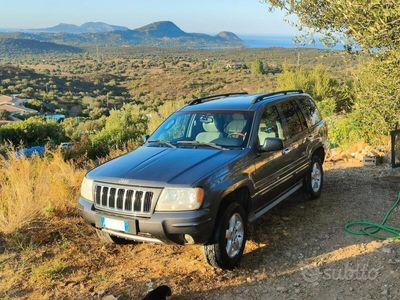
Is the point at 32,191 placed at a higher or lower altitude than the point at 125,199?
lower

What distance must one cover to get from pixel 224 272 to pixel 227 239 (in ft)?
1.25

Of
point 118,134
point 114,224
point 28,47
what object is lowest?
point 118,134

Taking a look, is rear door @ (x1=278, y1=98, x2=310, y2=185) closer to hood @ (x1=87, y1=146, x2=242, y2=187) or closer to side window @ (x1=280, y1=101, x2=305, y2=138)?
side window @ (x1=280, y1=101, x2=305, y2=138)

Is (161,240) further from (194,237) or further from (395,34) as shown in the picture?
(395,34)

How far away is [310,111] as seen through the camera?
766 cm

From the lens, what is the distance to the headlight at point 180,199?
179 inches

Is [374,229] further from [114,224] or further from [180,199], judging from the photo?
[114,224]

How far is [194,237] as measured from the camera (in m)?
4.54

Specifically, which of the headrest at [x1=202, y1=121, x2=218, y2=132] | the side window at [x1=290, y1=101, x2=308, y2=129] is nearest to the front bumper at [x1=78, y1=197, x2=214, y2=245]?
the headrest at [x1=202, y1=121, x2=218, y2=132]

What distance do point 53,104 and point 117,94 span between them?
13.1 meters

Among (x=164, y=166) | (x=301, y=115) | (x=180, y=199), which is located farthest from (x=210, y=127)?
(x=301, y=115)

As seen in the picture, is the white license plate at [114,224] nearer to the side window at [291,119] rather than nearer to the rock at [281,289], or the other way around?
the rock at [281,289]

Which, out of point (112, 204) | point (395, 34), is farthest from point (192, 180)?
point (395, 34)

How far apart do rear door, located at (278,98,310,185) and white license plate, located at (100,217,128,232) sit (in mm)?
2629
